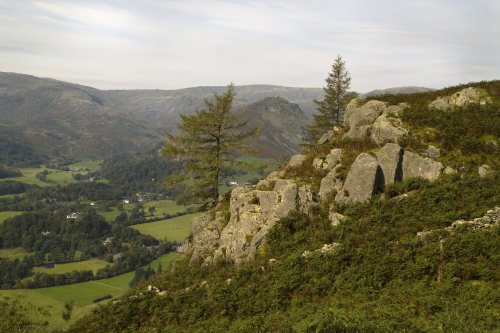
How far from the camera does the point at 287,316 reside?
1781cm

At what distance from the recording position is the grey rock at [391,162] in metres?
24.7

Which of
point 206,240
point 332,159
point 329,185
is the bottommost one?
point 206,240

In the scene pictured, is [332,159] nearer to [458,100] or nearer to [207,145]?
[458,100]

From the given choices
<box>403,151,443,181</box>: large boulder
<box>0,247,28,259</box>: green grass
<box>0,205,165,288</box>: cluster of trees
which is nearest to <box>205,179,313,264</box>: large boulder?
<box>403,151,443,181</box>: large boulder

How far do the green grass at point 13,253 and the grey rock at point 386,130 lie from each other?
170455 millimetres

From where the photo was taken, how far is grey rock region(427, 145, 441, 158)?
25.1 m

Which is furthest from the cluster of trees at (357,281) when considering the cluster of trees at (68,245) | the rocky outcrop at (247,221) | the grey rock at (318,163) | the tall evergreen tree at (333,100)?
the cluster of trees at (68,245)

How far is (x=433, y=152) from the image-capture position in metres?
25.2

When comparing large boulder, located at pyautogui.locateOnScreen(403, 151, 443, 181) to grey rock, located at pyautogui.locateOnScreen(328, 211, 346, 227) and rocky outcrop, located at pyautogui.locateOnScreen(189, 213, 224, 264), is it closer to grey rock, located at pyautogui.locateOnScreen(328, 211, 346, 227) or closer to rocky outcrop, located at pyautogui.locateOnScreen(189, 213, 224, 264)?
grey rock, located at pyautogui.locateOnScreen(328, 211, 346, 227)

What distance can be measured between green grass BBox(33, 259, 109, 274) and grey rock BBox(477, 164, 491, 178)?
449 feet

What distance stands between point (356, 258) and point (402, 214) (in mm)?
4394

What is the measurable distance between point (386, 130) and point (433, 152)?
3.90 metres

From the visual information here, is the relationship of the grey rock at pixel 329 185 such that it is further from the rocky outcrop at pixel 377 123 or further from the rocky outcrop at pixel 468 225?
the rocky outcrop at pixel 468 225

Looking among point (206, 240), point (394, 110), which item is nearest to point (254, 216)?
point (206, 240)
